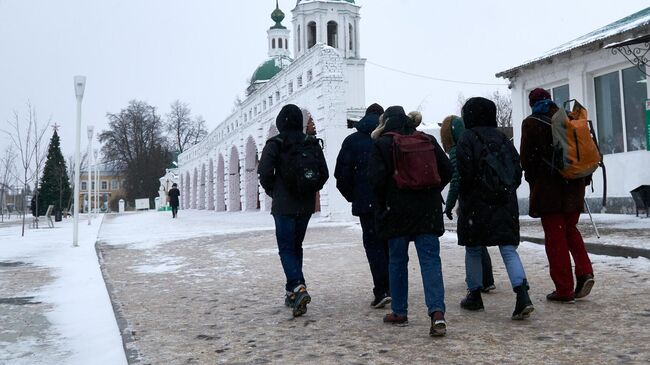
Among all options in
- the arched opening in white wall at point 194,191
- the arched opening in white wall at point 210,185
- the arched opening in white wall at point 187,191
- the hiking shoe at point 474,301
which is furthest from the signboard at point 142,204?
the hiking shoe at point 474,301

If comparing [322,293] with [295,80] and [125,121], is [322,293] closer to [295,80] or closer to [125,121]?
[295,80]

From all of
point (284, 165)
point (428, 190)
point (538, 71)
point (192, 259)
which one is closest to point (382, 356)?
point (428, 190)

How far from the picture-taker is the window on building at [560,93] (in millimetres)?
14859

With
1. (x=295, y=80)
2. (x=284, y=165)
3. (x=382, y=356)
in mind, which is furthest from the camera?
(x=295, y=80)

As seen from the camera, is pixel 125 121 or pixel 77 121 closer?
pixel 77 121

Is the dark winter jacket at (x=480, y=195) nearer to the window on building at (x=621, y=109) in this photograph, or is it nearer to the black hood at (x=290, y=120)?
the black hood at (x=290, y=120)

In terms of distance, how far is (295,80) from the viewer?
2378 cm

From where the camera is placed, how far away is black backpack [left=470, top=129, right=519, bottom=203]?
422cm

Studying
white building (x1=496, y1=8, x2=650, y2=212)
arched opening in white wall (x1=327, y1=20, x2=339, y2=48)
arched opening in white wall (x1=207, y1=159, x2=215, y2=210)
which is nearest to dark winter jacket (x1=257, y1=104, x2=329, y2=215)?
white building (x1=496, y1=8, x2=650, y2=212)

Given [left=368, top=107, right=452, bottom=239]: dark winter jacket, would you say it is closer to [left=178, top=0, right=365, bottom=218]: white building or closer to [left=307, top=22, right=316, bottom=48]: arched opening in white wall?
[left=178, top=0, right=365, bottom=218]: white building

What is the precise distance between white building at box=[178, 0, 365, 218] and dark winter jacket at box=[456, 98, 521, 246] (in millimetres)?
15549

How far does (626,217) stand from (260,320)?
10658 millimetres

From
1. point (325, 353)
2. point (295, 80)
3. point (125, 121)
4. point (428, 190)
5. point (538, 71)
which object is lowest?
point (325, 353)

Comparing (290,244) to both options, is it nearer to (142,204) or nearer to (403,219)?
(403,219)
